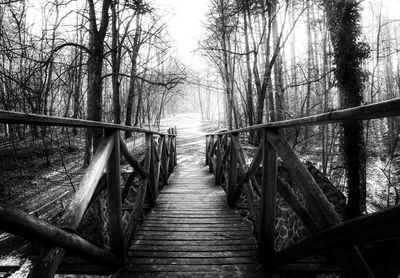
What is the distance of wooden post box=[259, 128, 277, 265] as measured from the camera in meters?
2.26

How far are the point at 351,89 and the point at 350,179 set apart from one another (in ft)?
8.39

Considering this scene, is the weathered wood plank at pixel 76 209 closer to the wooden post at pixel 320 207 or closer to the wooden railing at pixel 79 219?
the wooden railing at pixel 79 219

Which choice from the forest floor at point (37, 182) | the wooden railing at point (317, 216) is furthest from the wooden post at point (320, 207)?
the forest floor at point (37, 182)

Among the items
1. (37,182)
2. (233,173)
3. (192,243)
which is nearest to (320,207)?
(192,243)

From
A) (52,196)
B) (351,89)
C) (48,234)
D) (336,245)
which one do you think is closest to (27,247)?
(52,196)

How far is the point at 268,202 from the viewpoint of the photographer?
230cm

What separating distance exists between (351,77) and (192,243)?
22.3 feet

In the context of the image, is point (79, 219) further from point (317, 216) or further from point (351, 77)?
point (351, 77)

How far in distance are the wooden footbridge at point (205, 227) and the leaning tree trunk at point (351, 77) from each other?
466 cm

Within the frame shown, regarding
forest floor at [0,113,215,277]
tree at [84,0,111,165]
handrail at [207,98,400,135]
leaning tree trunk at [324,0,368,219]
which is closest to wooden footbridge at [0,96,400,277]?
handrail at [207,98,400,135]

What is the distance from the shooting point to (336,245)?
132 cm

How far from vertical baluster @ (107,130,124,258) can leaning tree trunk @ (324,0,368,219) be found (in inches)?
265

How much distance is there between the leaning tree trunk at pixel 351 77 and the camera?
7.07 meters

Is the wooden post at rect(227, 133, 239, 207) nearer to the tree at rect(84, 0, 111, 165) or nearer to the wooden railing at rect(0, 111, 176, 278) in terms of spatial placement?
the wooden railing at rect(0, 111, 176, 278)
